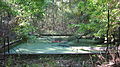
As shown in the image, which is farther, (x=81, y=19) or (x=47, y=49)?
(x=81, y=19)

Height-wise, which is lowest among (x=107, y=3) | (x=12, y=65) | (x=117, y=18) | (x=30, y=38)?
(x=12, y=65)

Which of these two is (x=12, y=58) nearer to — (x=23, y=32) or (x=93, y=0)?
(x=23, y=32)

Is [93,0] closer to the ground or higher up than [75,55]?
higher up

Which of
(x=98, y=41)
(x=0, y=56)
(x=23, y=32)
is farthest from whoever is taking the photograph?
(x=98, y=41)

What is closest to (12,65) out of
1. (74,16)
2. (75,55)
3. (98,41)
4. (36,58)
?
(36,58)

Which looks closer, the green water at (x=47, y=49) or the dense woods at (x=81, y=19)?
the green water at (x=47, y=49)

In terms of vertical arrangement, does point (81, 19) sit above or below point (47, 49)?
above

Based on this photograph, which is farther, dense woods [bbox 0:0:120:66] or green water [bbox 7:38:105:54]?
dense woods [bbox 0:0:120:66]

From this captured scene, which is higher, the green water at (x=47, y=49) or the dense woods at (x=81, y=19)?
the dense woods at (x=81, y=19)

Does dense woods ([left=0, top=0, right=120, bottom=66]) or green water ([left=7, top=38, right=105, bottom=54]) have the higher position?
dense woods ([left=0, top=0, right=120, bottom=66])

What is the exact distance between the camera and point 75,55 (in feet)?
14.3

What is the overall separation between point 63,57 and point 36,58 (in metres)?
0.73

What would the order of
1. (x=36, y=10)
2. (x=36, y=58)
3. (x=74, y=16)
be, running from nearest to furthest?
(x=36, y=58)
(x=36, y=10)
(x=74, y=16)

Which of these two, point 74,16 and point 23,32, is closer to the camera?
point 23,32
